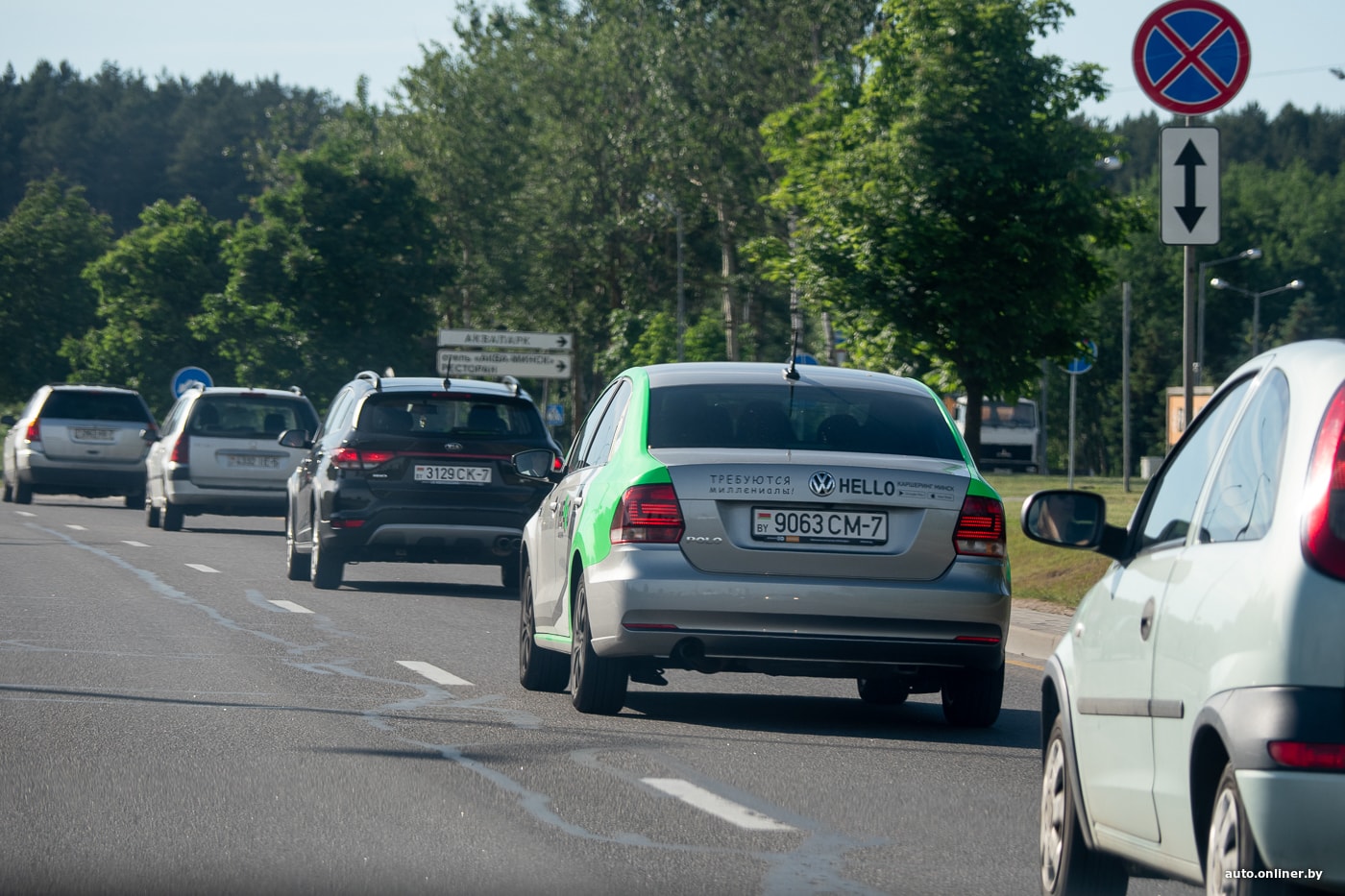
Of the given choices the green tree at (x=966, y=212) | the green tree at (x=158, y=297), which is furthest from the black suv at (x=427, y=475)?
the green tree at (x=158, y=297)

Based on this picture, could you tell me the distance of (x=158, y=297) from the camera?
7131 centimetres

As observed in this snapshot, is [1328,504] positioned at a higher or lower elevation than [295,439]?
higher

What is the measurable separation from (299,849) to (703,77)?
55.4 m

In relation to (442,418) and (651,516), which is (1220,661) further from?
(442,418)

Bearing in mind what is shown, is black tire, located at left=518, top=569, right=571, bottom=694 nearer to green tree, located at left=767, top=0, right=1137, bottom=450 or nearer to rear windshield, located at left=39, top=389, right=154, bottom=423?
green tree, located at left=767, top=0, right=1137, bottom=450

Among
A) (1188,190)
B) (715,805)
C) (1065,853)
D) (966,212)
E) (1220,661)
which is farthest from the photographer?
(966,212)

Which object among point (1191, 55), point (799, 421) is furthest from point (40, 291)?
point (799, 421)

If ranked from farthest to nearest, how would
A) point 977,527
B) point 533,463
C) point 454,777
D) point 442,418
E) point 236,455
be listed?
point 236,455
point 442,418
point 533,463
point 977,527
point 454,777

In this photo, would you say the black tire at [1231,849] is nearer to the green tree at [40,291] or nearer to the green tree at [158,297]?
the green tree at [158,297]

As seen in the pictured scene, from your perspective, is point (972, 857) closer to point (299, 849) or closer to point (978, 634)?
point (299, 849)

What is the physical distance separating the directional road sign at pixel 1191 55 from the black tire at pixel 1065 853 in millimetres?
7737

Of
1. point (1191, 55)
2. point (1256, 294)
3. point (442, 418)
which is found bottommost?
point (442, 418)

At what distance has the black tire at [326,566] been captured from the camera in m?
17.2

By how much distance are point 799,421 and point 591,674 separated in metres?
1.43
